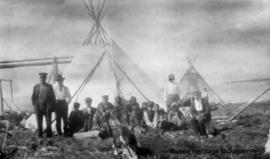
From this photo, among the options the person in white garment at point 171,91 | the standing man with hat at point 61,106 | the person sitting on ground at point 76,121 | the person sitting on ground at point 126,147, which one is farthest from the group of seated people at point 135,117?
the person sitting on ground at point 126,147

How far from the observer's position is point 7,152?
5738mm

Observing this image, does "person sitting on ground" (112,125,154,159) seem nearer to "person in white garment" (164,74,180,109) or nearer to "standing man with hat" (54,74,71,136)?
"standing man with hat" (54,74,71,136)

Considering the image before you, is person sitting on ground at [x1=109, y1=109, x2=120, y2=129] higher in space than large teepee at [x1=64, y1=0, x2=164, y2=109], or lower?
lower

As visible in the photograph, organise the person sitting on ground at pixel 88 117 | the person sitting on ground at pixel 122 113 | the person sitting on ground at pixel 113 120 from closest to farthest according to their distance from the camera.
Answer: the person sitting on ground at pixel 113 120 → the person sitting on ground at pixel 88 117 → the person sitting on ground at pixel 122 113

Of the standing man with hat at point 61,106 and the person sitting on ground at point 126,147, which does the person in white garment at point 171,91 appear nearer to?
the standing man with hat at point 61,106

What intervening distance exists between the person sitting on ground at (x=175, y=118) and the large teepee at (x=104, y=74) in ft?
4.78

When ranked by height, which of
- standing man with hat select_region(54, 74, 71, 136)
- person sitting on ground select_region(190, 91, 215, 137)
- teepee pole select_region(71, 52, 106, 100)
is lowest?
person sitting on ground select_region(190, 91, 215, 137)

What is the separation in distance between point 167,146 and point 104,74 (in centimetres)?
415

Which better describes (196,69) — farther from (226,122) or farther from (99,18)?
(226,122)

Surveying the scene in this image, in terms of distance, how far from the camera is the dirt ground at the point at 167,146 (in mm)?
5727

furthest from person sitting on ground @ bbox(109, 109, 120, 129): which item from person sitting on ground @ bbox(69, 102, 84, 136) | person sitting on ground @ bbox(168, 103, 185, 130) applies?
person sitting on ground @ bbox(168, 103, 185, 130)

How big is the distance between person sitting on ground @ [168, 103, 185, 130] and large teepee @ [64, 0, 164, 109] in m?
1.46

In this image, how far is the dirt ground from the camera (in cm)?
573

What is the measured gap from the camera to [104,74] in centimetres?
1004
